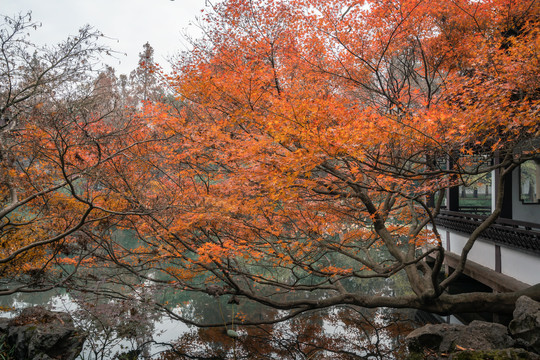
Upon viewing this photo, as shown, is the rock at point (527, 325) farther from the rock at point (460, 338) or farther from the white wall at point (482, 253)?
the white wall at point (482, 253)

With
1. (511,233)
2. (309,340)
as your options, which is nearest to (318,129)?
(511,233)

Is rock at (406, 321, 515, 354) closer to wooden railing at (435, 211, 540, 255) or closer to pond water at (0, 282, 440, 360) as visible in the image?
pond water at (0, 282, 440, 360)

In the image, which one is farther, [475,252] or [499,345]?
[475,252]

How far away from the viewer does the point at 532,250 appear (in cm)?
750

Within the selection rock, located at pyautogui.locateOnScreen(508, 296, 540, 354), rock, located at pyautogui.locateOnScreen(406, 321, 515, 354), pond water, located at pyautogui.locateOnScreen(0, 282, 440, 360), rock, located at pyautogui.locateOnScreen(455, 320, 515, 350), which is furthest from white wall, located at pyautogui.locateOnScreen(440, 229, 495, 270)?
rock, located at pyautogui.locateOnScreen(508, 296, 540, 354)

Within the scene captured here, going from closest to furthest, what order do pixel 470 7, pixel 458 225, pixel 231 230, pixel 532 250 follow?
1. pixel 532 250
2. pixel 470 7
3. pixel 231 230
4. pixel 458 225

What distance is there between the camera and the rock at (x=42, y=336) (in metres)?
7.26

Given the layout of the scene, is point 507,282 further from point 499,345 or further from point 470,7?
point 470,7

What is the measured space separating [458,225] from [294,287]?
6667mm

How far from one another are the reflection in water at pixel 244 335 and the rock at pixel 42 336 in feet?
0.94

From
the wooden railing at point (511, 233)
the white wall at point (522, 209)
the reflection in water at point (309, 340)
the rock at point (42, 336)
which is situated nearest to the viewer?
the rock at point (42, 336)

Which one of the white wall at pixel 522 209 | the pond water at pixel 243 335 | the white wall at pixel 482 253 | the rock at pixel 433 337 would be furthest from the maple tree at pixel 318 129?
the white wall at pixel 522 209

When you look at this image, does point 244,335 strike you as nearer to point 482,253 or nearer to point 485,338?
point 485,338

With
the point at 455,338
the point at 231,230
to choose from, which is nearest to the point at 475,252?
the point at 455,338
